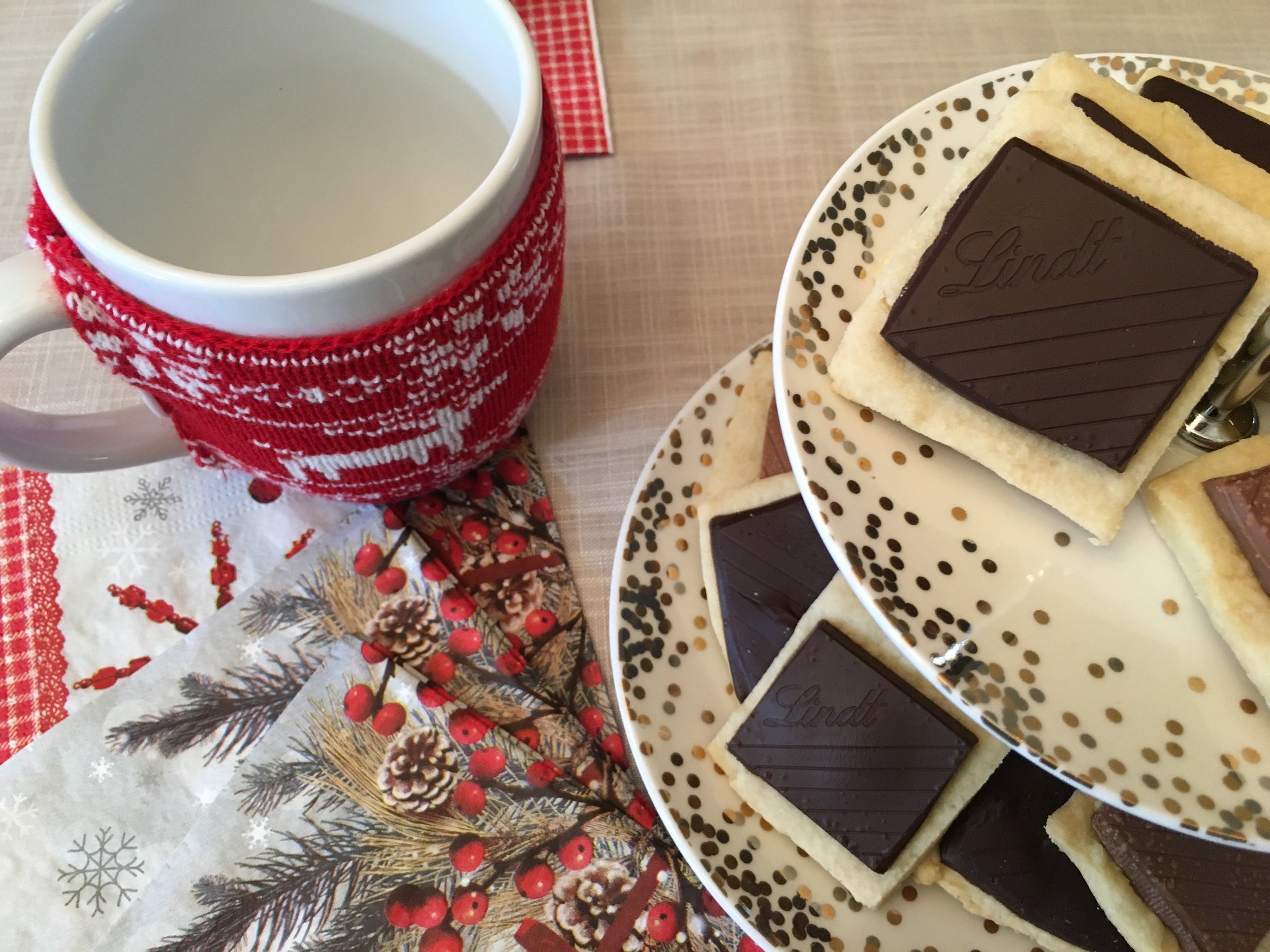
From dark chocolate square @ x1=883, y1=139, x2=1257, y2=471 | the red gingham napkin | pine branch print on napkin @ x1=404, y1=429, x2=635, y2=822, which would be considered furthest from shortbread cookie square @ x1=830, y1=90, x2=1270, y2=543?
the red gingham napkin

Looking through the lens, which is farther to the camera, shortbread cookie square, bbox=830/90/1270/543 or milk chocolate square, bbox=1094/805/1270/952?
milk chocolate square, bbox=1094/805/1270/952

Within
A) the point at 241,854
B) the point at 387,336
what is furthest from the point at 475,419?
the point at 241,854

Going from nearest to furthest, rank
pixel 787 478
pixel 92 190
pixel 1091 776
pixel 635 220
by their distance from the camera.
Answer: pixel 1091 776
pixel 92 190
pixel 787 478
pixel 635 220

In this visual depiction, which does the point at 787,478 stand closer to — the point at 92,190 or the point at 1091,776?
the point at 1091,776

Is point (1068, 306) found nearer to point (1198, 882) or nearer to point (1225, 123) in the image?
point (1225, 123)

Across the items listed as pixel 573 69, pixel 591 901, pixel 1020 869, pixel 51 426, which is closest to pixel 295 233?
pixel 51 426

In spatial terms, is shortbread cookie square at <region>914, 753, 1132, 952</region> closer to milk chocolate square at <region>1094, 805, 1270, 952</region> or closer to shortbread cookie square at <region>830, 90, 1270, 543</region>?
milk chocolate square at <region>1094, 805, 1270, 952</region>
